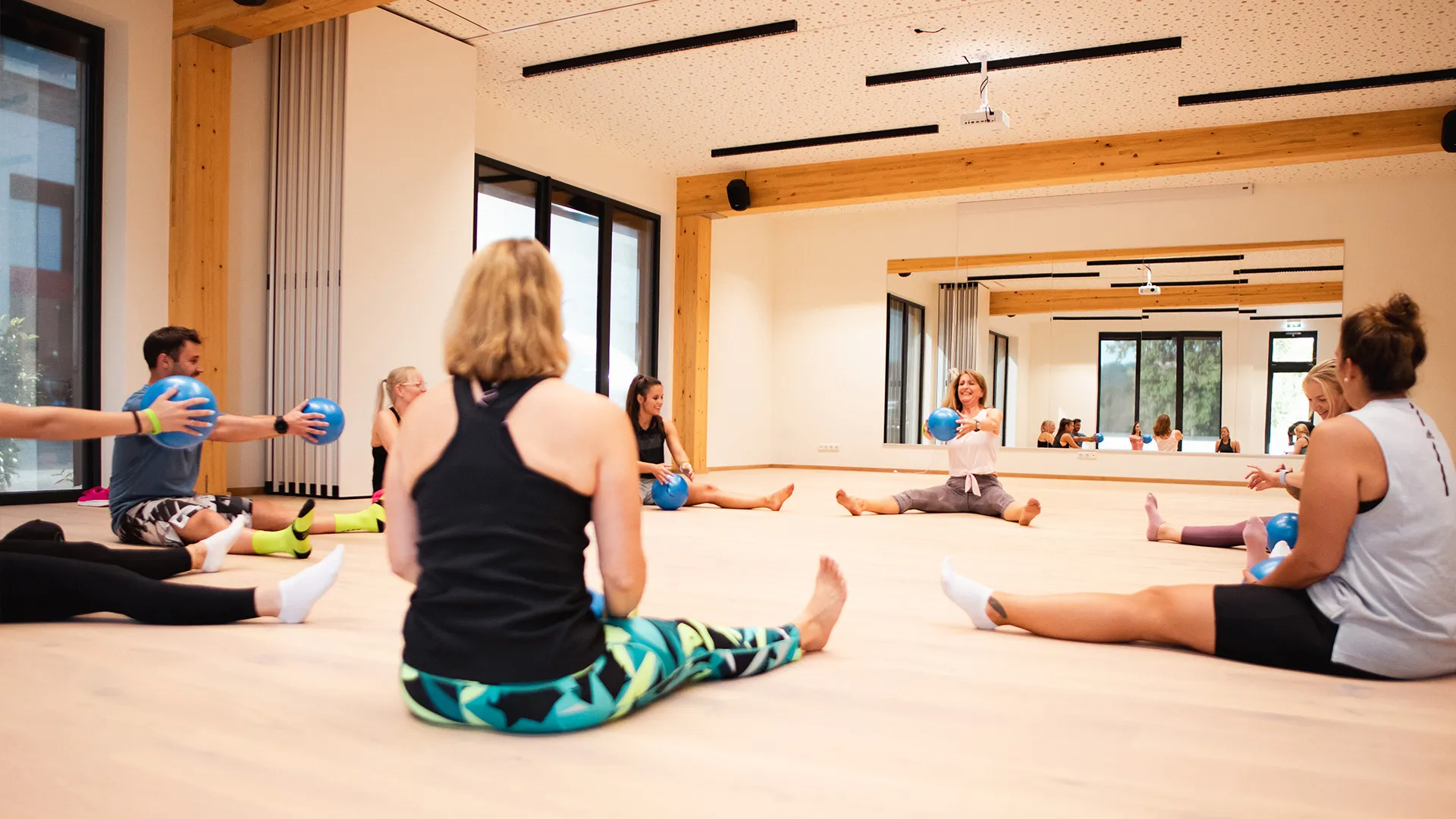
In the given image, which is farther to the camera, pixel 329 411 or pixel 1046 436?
pixel 1046 436

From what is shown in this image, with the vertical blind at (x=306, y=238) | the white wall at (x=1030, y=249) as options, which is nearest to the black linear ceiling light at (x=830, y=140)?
the white wall at (x=1030, y=249)

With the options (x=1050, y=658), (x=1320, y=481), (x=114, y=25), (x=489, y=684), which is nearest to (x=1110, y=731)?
(x=1050, y=658)

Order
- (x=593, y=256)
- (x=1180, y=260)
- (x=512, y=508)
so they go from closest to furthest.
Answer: (x=512, y=508) < (x=593, y=256) < (x=1180, y=260)

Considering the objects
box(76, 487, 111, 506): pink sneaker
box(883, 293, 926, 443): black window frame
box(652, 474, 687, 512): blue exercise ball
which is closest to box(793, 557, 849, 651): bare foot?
box(652, 474, 687, 512): blue exercise ball

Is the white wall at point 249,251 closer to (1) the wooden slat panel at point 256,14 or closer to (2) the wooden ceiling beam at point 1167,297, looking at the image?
(1) the wooden slat panel at point 256,14

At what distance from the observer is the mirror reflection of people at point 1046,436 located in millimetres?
11297

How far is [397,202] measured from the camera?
644 cm

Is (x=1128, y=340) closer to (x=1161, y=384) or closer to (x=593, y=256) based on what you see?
(x=1161, y=384)

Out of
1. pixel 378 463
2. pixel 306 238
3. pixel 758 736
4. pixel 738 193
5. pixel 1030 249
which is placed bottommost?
pixel 758 736

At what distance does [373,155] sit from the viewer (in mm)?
6258

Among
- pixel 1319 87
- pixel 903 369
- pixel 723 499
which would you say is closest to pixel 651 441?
pixel 723 499

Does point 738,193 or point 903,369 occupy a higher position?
point 738,193

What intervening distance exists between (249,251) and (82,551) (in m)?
4.18

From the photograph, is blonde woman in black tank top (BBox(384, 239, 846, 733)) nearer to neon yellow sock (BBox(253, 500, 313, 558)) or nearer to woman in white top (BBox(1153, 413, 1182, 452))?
neon yellow sock (BBox(253, 500, 313, 558))
